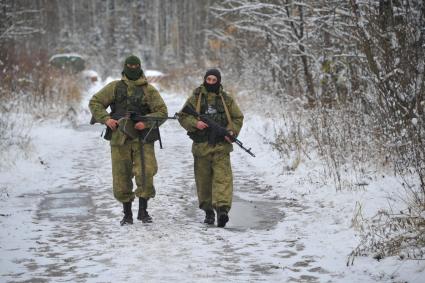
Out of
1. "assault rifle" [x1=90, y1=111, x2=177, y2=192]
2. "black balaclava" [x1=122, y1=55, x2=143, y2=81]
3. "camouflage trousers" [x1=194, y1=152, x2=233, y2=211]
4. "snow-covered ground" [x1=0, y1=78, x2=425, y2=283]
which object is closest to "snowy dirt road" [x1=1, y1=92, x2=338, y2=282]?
"snow-covered ground" [x1=0, y1=78, x2=425, y2=283]

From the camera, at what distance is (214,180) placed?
6855mm

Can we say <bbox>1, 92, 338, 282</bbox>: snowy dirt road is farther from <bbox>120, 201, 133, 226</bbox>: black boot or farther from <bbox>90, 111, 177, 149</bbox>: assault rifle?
<bbox>90, 111, 177, 149</bbox>: assault rifle

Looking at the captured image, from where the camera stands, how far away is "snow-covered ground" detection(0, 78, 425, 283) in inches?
198

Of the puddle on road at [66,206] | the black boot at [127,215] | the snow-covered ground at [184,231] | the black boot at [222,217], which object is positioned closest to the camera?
the snow-covered ground at [184,231]

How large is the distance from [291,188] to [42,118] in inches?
347

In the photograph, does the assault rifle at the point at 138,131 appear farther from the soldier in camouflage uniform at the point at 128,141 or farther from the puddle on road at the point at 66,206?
the puddle on road at the point at 66,206

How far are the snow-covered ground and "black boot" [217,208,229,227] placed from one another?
105 millimetres

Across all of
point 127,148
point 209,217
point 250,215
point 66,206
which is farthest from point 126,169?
point 250,215

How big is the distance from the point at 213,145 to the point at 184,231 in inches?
40.6

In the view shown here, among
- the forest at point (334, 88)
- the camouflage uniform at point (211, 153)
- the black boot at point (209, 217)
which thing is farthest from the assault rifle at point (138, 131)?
the forest at point (334, 88)

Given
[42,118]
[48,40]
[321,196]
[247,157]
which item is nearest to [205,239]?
[321,196]

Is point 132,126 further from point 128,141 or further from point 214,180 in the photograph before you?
point 214,180

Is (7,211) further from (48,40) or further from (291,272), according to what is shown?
(48,40)

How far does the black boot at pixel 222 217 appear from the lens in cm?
667
